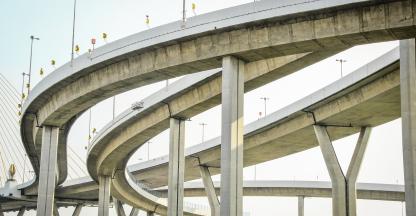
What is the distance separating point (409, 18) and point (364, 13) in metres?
1.72

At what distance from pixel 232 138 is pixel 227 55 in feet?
11.4

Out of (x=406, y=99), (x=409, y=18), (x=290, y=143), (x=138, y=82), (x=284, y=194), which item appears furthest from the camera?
(x=284, y=194)

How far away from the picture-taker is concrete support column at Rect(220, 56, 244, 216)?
98.3 feet

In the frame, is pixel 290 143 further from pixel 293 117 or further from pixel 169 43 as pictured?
pixel 169 43

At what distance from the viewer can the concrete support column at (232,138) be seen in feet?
98.3

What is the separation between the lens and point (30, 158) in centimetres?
6038

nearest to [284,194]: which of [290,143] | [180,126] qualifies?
[290,143]

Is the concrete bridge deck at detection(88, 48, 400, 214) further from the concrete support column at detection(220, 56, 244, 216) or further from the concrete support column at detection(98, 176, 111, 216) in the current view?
the concrete support column at detection(220, 56, 244, 216)

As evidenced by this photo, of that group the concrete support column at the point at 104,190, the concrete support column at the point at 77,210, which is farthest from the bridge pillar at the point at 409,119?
the concrete support column at the point at 77,210

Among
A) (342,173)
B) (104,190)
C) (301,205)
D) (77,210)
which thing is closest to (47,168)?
(342,173)

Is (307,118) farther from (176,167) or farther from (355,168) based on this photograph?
(176,167)

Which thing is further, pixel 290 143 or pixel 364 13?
pixel 290 143

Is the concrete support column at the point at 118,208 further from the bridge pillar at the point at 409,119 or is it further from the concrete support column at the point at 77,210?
the bridge pillar at the point at 409,119

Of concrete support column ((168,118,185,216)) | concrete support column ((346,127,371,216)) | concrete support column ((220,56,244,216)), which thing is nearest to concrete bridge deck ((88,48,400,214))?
concrete support column ((346,127,371,216))
